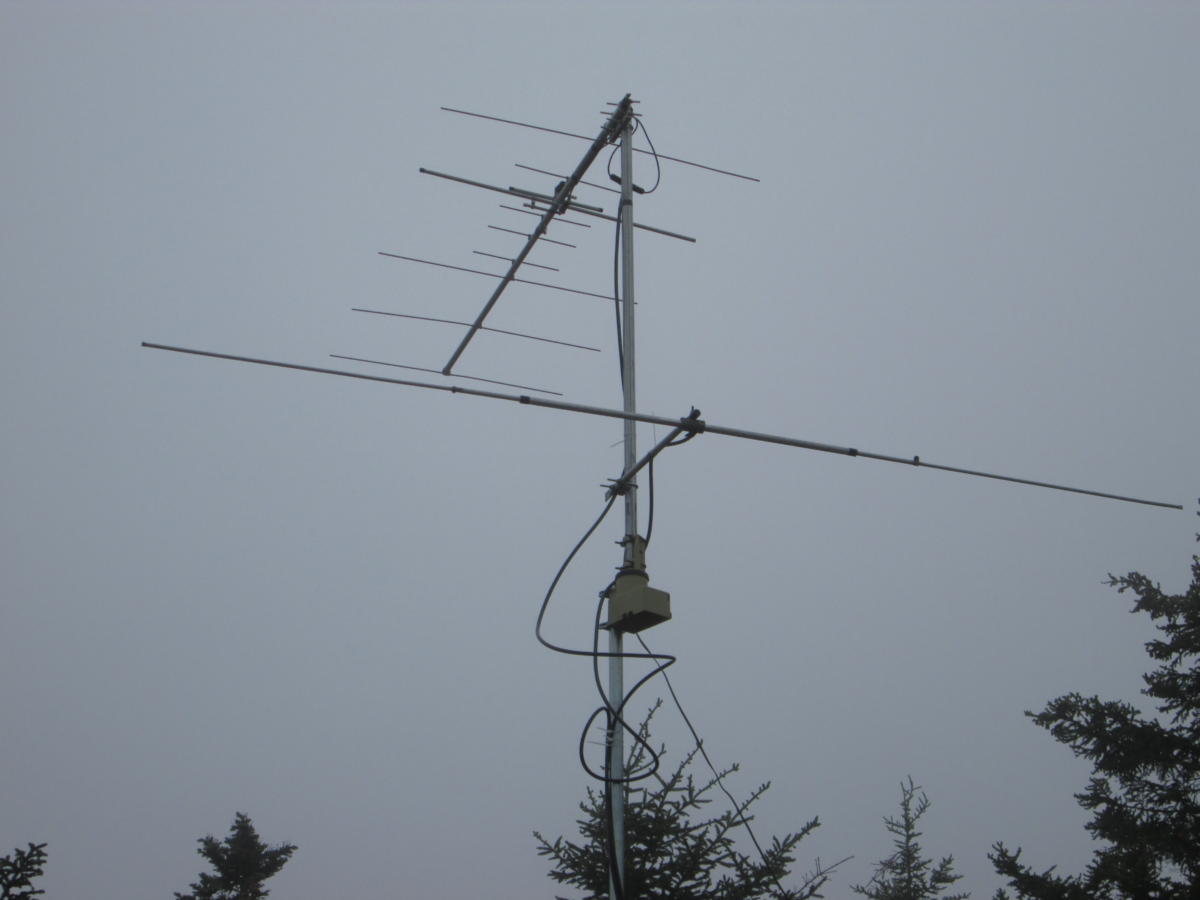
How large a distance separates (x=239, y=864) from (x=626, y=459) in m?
10.7

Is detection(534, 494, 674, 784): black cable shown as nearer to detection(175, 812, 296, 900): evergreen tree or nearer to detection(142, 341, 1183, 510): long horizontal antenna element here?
detection(142, 341, 1183, 510): long horizontal antenna element

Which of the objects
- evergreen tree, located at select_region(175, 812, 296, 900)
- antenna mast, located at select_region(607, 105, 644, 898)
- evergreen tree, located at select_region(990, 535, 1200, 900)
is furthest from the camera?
evergreen tree, located at select_region(175, 812, 296, 900)

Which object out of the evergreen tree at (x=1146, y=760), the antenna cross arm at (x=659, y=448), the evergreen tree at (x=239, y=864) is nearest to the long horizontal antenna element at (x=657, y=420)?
the antenna cross arm at (x=659, y=448)

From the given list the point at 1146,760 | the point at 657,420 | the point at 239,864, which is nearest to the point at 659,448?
the point at 657,420

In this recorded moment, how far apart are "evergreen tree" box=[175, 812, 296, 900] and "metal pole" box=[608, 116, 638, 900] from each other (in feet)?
33.6

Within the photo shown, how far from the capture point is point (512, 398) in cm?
346

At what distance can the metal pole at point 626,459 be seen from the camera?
313 cm

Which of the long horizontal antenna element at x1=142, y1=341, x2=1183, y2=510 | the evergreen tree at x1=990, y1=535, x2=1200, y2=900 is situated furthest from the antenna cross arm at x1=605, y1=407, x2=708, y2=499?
the evergreen tree at x1=990, y1=535, x2=1200, y2=900

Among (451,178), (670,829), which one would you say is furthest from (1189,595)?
(451,178)

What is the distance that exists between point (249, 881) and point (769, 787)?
942 cm

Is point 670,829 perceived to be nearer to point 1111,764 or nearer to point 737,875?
point 737,875

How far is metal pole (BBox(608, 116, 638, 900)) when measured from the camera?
10.3ft

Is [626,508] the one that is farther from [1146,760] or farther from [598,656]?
[1146,760]

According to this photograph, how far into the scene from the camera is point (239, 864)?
11.9m
